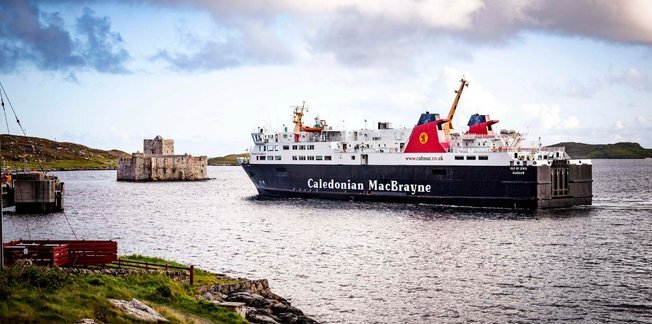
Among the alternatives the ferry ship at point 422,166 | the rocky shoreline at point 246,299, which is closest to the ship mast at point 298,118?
the ferry ship at point 422,166

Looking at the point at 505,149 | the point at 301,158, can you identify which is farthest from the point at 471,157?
the point at 301,158

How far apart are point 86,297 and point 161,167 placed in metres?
130

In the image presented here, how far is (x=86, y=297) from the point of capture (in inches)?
735

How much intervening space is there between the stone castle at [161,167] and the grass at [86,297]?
125 meters

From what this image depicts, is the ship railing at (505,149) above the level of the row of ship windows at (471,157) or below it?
above

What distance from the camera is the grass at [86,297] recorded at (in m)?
17.1

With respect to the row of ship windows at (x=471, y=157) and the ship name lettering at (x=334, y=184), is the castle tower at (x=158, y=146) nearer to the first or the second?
the ship name lettering at (x=334, y=184)

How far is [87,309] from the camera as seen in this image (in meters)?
17.8

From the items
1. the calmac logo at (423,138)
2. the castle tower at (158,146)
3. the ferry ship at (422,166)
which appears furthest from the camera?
the castle tower at (158,146)

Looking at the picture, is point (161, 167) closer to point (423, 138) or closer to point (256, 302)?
point (423, 138)

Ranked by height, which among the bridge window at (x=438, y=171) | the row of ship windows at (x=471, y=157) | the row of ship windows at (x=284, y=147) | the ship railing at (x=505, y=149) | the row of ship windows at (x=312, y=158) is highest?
the row of ship windows at (x=284, y=147)

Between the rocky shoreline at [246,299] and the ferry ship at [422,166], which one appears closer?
the rocky shoreline at [246,299]

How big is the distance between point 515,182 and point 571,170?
245 inches

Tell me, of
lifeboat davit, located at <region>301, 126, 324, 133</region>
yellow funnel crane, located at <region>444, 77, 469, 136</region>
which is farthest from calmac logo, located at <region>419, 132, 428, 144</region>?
lifeboat davit, located at <region>301, 126, 324, 133</region>
